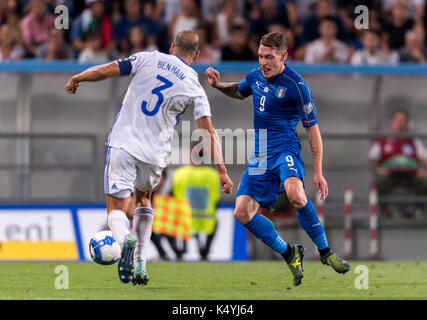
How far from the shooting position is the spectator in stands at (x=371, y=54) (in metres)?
15.3

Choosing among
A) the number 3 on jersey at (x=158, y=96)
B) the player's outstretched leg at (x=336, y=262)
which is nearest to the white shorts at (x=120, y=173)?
the number 3 on jersey at (x=158, y=96)

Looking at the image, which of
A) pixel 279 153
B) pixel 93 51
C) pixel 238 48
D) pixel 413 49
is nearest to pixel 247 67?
pixel 238 48

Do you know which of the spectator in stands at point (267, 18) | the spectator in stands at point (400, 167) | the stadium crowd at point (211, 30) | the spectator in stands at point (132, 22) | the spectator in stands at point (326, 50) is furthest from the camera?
the spectator in stands at point (267, 18)

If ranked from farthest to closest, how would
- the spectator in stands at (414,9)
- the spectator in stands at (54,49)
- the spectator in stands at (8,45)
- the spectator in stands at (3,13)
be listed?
the spectator in stands at (414,9) < the spectator in stands at (3,13) < the spectator in stands at (54,49) < the spectator in stands at (8,45)

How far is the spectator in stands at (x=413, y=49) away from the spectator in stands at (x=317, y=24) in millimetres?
1096

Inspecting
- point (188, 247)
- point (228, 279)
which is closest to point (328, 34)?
point (188, 247)

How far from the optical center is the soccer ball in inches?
288

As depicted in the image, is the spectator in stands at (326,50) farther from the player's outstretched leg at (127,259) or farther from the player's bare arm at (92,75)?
the player's outstretched leg at (127,259)

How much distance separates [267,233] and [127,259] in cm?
170

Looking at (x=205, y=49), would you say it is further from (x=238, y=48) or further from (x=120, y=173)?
(x=120, y=173)

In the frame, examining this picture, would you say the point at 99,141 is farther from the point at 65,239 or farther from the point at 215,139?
the point at 215,139

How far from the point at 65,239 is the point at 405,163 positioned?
562 cm

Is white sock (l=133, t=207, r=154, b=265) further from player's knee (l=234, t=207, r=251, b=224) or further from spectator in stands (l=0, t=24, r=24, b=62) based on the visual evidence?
spectator in stands (l=0, t=24, r=24, b=62)

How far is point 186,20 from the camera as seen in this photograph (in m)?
15.5
